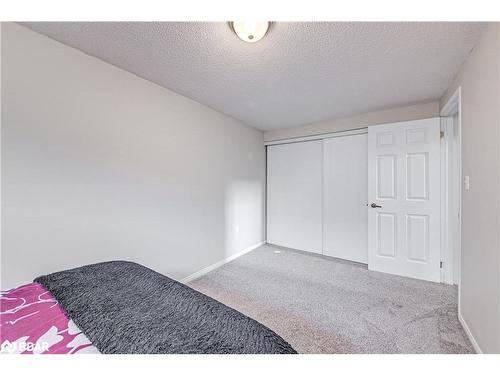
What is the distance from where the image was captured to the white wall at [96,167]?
55.2 inches

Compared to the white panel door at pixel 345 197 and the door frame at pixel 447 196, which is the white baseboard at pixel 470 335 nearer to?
the door frame at pixel 447 196

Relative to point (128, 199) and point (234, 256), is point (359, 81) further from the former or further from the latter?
point (234, 256)

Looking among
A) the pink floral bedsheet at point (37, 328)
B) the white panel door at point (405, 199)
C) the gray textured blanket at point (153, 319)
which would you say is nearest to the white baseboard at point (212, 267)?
the gray textured blanket at point (153, 319)

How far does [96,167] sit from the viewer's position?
5.85 feet

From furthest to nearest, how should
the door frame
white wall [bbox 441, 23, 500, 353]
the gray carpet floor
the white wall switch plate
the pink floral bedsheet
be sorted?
the door frame < the white wall switch plate < the gray carpet floor < white wall [bbox 441, 23, 500, 353] < the pink floral bedsheet

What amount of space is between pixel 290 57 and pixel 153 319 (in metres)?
1.92

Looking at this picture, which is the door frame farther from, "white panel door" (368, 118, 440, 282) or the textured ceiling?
the textured ceiling

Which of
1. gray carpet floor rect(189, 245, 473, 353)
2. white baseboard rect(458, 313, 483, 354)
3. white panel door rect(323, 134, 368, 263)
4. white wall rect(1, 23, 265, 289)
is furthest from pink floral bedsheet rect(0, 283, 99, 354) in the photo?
white panel door rect(323, 134, 368, 263)

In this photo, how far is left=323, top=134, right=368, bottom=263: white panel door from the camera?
10.4 ft

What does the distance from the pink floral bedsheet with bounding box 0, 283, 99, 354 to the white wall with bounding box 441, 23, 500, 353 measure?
211 cm

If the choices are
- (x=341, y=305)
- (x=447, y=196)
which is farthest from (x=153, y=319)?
(x=447, y=196)

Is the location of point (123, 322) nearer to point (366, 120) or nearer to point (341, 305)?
point (341, 305)

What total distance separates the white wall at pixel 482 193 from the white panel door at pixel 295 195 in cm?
194
